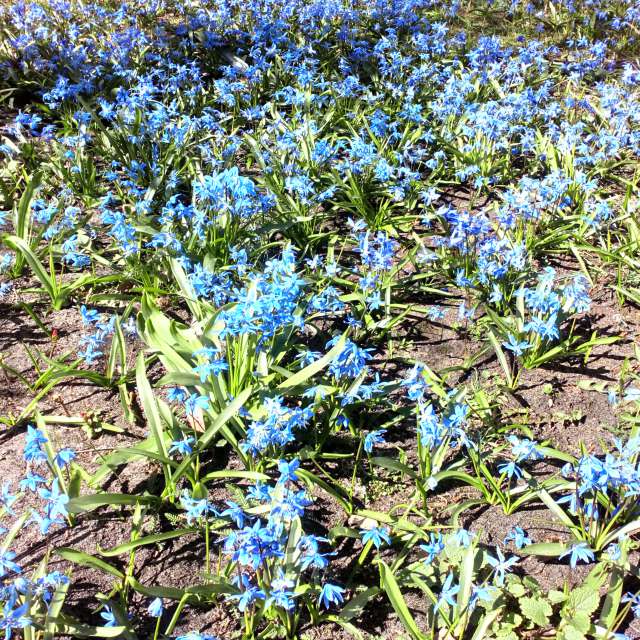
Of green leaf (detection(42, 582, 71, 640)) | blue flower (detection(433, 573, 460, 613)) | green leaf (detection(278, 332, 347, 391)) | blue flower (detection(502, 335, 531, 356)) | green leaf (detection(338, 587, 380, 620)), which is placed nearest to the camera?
green leaf (detection(42, 582, 71, 640))

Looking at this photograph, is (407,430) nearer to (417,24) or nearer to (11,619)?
(11,619)

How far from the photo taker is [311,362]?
3203 millimetres

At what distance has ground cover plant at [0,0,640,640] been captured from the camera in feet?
8.20

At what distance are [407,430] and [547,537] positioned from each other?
83cm

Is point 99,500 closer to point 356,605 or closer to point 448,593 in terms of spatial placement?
point 356,605

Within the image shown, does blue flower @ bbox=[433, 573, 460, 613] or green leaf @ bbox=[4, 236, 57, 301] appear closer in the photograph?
blue flower @ bbox=[433, 573, 460, 613]

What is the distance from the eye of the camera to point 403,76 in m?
6.68

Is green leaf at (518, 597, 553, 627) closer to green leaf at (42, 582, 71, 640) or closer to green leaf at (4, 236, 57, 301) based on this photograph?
green leaf at (42, 582, 71, 640)

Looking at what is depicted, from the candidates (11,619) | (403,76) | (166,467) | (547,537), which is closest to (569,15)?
(403,76)

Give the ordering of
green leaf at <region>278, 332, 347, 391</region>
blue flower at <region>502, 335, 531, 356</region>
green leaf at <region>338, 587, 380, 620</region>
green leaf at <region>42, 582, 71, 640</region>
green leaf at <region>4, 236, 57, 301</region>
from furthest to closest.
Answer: green leaf at <region>4, 236, 57, 301</region>
blue flower at <region>502, 335, 531, 356</region>
green leaf at <region>278, 332, 347, 391</region>
green leaf at <region>338, 587, 380, 620</region>
green leaf at <region>42, 582, 71, 640</region>

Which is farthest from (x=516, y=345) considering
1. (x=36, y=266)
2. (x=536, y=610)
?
(x=36, y=266)

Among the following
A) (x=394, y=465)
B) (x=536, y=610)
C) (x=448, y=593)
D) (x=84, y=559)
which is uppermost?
(x=84, y=559)

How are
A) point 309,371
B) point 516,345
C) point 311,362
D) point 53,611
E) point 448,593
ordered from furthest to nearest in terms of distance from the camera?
point 516,345 → point 311,362 → point 309,371 → point 448,593 → point 53,611

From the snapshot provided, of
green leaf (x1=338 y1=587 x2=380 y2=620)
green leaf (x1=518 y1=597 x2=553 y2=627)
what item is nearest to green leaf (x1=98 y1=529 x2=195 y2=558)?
green leaf (x1=338 y1=587 x2=380 y2=620)
